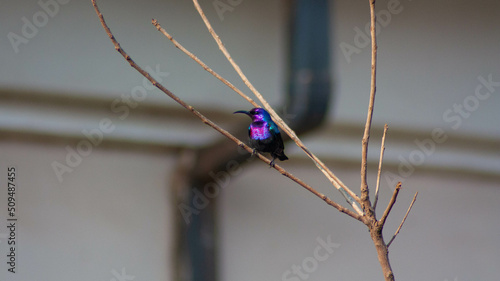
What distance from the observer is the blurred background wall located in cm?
450

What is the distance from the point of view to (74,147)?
15.0ft

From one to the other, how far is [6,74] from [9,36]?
241 mm

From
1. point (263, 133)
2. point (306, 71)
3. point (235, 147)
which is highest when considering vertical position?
point (306, 71)

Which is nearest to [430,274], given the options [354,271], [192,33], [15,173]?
[354,271]

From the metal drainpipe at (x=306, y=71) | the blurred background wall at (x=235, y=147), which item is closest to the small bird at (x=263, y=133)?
the metal drainpipe at (x=306, y=71)

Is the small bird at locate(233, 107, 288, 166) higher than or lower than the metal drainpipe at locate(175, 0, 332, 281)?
lower

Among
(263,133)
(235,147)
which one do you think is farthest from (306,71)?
(263,133)

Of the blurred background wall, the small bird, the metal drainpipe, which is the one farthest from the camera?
the blurred background wall

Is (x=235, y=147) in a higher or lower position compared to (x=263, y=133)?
higher

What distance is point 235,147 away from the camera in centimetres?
421

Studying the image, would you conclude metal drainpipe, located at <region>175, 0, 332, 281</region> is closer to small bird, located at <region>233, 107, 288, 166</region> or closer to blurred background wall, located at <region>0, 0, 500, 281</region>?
blurred background wall, located at <region>0, 0, 500, 281</region>

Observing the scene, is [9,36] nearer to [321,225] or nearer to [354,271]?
[321,225]

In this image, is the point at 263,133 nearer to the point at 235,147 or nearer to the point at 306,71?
the point at 306,71

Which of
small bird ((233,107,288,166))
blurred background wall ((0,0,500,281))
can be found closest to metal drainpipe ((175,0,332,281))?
blurred background wall ((0,0,500,281))
